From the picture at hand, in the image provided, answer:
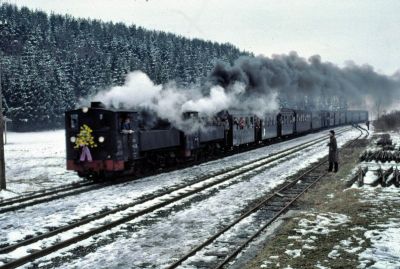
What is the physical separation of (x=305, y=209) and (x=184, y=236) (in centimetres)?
409

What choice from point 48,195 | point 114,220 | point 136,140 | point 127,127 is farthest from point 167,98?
point 114,220

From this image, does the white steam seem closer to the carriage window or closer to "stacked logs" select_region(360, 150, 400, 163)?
the carriage window

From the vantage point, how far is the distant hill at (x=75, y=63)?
76.0m

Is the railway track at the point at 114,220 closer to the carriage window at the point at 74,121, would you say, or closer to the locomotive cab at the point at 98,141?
the locomotive cab at the point at 98,141

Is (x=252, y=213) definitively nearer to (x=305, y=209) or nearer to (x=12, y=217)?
(x=305, y=209)

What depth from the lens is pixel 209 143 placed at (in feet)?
82.4

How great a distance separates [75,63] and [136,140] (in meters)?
81.9

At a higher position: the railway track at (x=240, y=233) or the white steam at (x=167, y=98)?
the white steam at (x=167, y=98)

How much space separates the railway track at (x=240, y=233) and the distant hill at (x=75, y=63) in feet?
131

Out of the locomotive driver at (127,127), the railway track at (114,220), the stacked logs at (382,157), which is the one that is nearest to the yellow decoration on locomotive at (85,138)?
the locomotive driver at (127,127)

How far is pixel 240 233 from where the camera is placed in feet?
31.8

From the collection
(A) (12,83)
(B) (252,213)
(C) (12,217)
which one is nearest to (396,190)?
(B) (252,213)

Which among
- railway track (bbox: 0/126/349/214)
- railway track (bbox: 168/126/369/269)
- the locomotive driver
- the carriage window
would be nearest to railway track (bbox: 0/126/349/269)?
railway track (bbox: 168/126/369/269)

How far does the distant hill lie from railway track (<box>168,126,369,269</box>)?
1573 inches
